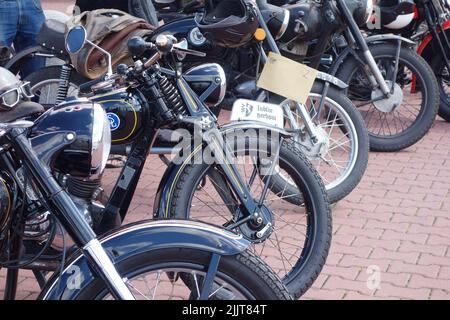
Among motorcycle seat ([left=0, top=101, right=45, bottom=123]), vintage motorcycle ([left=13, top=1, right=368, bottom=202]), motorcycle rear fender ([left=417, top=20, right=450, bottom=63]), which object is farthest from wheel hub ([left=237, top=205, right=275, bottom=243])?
motorcycle rear fender ([left=417, top=20, right=450, bottom=63])

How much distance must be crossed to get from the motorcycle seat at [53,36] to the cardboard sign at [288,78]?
1418mm

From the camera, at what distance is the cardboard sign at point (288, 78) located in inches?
185

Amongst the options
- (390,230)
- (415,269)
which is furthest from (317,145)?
(415,269)

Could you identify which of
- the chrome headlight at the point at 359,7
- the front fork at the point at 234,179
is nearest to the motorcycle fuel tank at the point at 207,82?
the front fork at the point at 234,179

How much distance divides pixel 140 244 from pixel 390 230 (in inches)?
110

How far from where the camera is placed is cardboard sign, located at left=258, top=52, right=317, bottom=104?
4688mm

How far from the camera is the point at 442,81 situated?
761 centimetres

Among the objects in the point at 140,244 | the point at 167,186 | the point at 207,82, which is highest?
the point at 207,82

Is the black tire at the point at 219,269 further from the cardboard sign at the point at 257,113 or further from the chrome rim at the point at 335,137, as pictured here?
the chrome rim at the point at 335,137

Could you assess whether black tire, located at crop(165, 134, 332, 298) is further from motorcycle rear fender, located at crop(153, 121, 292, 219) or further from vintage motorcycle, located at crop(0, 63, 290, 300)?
vintage motorcycle, located at crop(0, 63, 290, 300)

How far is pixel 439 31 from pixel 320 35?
187 cm

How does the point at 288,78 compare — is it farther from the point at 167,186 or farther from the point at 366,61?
the point at 366,61

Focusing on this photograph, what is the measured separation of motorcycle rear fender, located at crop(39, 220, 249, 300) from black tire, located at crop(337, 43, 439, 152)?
12.8ft

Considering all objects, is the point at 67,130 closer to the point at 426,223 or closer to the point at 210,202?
the point at 210,202
